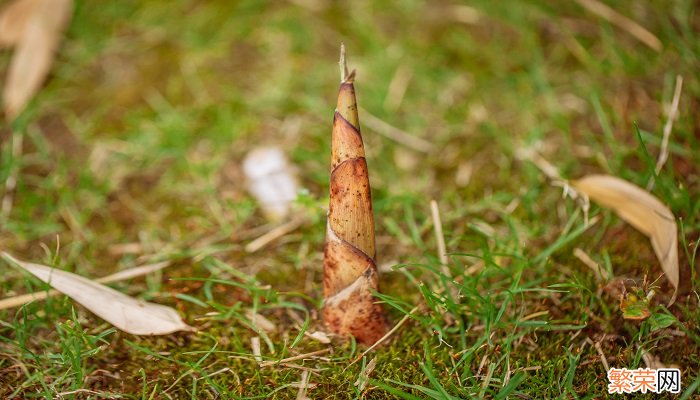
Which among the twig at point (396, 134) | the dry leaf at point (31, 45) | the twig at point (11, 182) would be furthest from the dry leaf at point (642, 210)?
the dry leaf at point (31, 45)

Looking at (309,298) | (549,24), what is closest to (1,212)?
(309,298)

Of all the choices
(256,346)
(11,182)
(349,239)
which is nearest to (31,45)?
(11,182)

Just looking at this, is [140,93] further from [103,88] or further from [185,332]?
[185,332]

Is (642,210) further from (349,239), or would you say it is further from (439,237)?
(349,239)

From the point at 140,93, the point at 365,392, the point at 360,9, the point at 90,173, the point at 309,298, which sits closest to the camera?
the point at 365,392

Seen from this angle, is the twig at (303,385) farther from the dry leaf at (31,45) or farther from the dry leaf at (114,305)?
the dry leaf at (31,45)

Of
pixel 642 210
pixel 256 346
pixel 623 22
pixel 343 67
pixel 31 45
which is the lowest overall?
pixel 256 346
